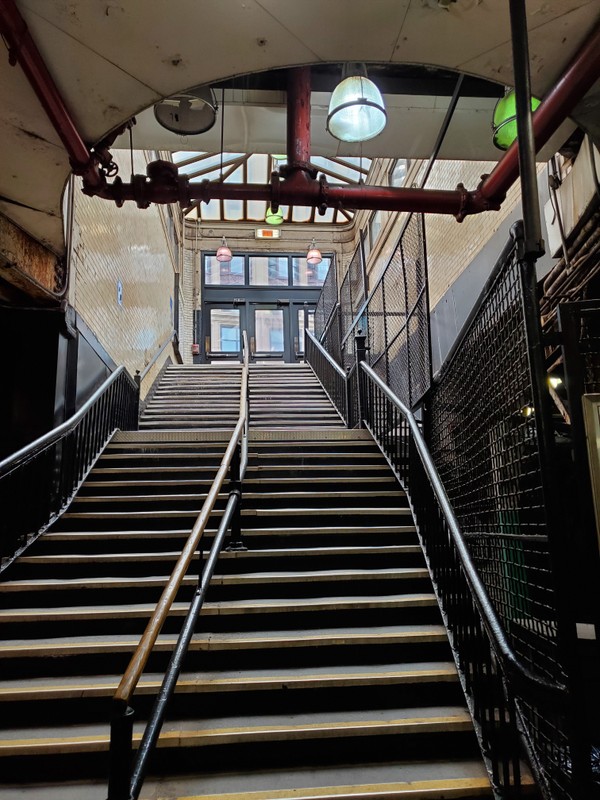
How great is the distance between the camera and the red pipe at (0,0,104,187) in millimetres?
2291

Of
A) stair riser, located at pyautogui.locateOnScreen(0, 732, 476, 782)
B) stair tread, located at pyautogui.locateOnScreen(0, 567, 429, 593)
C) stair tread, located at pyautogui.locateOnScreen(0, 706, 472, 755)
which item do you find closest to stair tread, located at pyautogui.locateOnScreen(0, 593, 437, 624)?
stair tread, located at pyautogui.locateOnScreen(0, 567, 429, 593)

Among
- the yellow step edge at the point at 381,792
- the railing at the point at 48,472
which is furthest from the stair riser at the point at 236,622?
the yellow step edge at the point at 381,792

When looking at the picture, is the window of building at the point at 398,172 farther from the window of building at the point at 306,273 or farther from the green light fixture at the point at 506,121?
the green light fixture at the point at 506,121

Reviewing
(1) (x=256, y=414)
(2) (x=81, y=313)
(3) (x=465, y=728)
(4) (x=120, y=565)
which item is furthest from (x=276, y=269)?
(3) (x=465, y=728)

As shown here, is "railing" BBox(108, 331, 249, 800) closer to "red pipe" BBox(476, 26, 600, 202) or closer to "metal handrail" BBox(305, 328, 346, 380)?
"red pipe" BBox(476, 26, 600, 202)

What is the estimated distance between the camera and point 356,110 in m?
3.30

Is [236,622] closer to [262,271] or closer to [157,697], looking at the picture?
[157,697]

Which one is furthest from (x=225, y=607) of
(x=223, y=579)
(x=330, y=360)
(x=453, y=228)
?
(x=453, y=228)

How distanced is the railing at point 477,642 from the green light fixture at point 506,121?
2088mm

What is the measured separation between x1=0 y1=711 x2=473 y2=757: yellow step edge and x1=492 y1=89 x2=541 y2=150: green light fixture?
3536 mm

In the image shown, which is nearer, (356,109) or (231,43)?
(231,43)

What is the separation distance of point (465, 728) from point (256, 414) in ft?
17.7

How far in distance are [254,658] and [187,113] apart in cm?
368

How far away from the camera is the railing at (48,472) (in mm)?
3648
